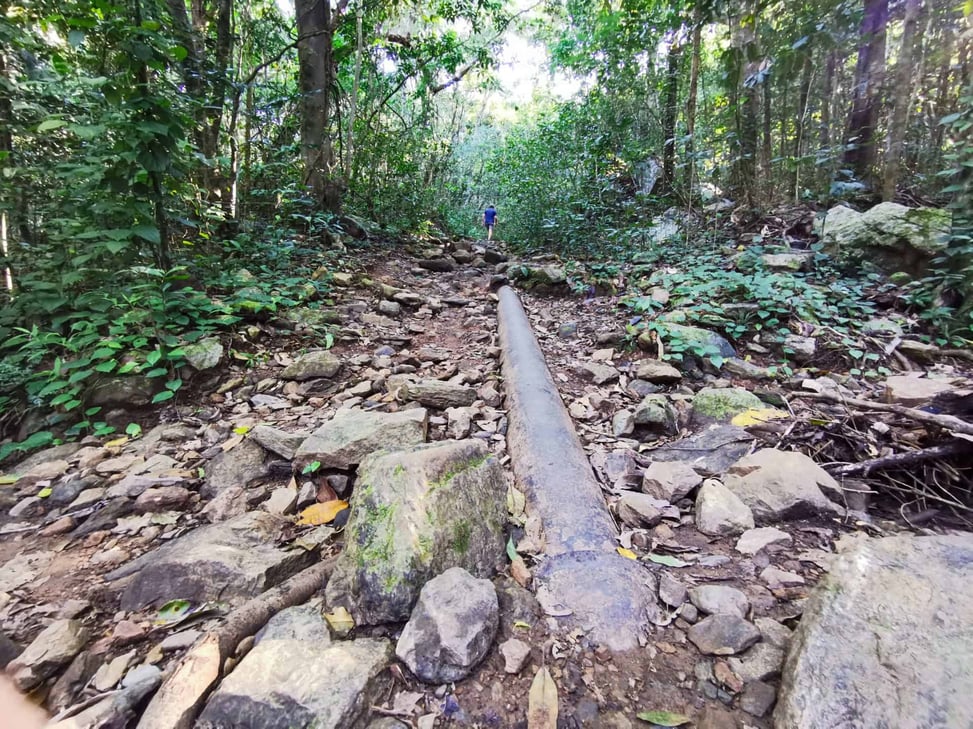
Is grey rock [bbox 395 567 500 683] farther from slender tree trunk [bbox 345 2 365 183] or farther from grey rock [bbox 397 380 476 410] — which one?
slender tree trunk [bbox 345 2 365 183]

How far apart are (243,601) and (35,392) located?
2382mm

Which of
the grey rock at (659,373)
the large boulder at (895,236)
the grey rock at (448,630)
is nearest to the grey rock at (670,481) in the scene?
the grey rock at (448,630)

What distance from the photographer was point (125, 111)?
109 inches

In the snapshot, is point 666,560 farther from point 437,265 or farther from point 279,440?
point 437,265

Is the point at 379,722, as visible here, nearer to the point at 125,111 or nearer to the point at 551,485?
the point at 551,485

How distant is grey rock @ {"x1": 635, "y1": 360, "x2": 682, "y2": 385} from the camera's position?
2.99 metres

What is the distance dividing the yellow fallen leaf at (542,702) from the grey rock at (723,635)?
444 millimetres

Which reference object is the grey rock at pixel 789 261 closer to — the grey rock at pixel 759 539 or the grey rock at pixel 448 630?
the grey rock at pixel 759 539

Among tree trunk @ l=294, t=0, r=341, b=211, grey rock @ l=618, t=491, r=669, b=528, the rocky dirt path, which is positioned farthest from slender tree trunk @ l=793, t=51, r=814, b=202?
tree trunk @ l=294, t=0, r=341, b=211

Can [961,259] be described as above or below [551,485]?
above

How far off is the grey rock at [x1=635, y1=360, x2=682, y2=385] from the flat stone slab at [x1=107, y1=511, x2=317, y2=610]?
7.76ft

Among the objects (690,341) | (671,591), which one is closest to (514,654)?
(671,591)

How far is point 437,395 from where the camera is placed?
275 cm

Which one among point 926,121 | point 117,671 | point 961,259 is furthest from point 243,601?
point 926,121
